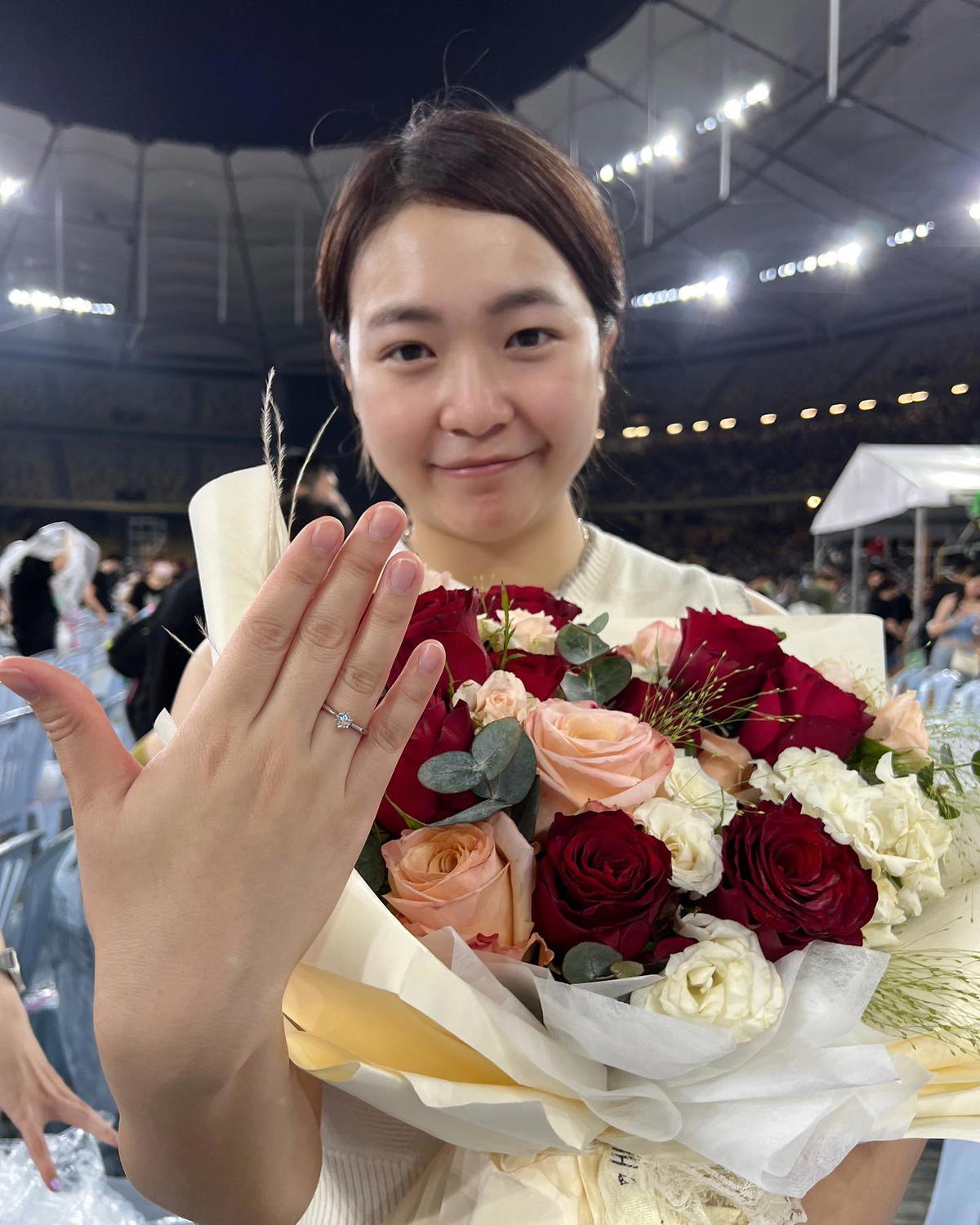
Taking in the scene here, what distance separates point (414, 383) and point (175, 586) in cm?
139

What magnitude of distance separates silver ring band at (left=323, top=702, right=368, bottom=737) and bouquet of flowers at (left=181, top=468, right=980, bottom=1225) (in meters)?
0.11

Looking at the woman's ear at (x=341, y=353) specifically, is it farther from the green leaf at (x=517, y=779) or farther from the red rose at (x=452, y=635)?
the green leaf at (x=517, y=779)

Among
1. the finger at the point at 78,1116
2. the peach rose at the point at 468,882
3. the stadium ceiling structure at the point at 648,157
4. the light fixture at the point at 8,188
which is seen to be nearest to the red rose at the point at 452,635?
the peach rose at the point at 468,882

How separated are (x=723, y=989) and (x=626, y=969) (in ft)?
0.18

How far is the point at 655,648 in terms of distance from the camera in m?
0.70

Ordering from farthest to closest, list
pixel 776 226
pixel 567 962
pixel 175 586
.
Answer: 1. pixel 776 226
2. pixel 175 586
3. pixel 567 962

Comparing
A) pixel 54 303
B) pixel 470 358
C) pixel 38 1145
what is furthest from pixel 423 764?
pixel 54 303

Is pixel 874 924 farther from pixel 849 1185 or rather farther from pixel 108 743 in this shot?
pixel 108 743

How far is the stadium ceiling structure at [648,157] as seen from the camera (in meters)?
5.65

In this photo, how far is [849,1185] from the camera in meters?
0.57

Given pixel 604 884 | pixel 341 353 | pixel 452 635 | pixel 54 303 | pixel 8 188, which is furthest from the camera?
pixel 54 303

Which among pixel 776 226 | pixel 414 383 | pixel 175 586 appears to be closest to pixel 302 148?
pixel 776 226

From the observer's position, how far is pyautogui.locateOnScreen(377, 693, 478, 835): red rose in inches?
21.0

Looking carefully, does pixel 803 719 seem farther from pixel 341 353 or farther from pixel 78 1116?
pixel 78 1116
